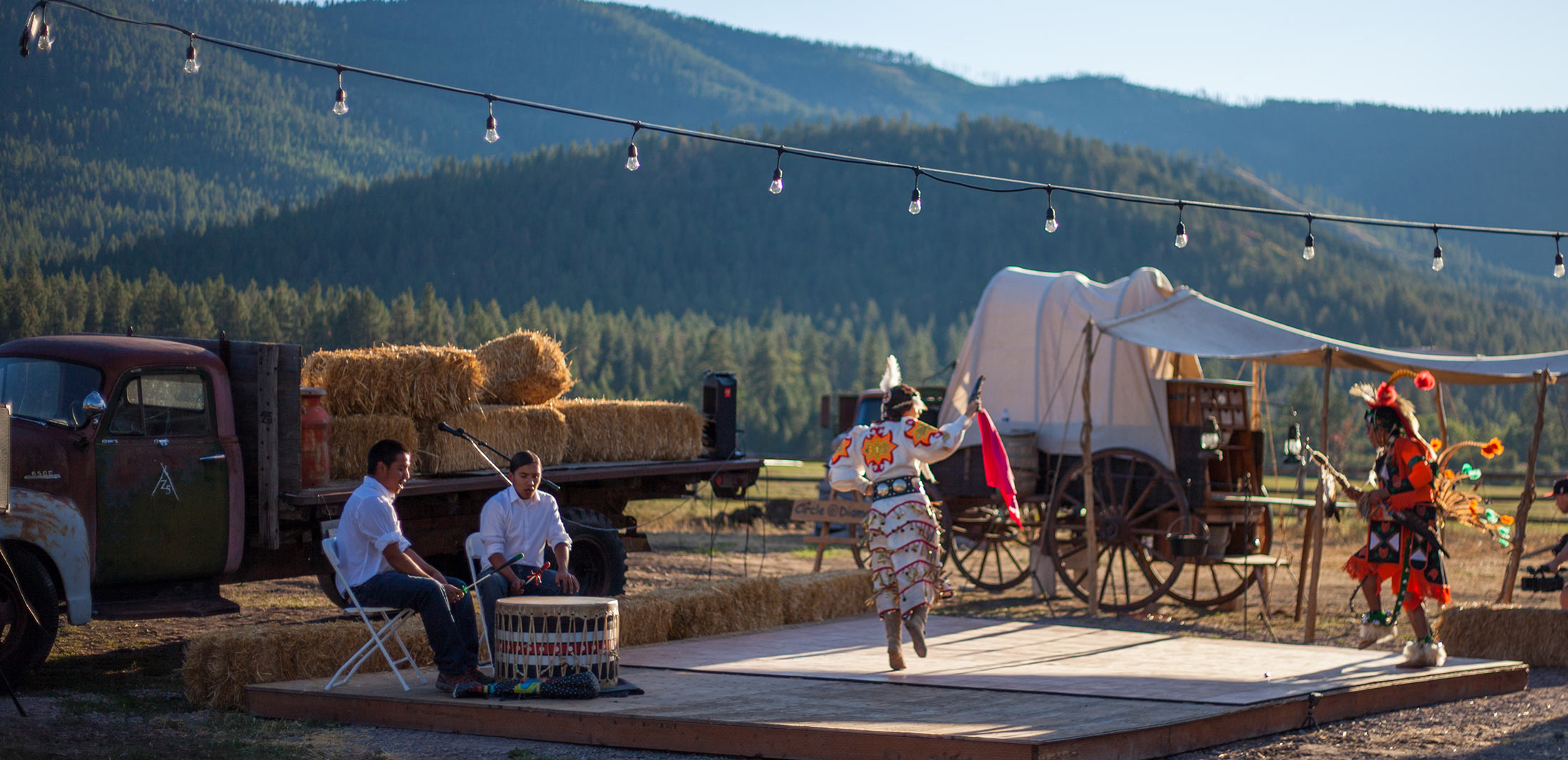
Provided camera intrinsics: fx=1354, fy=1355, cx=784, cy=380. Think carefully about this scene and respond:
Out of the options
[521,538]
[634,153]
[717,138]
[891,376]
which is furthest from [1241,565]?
[521,538]

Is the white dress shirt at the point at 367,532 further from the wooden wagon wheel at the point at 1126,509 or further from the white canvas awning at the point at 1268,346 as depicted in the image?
the wooden wagon wheel at the point at 1126,509

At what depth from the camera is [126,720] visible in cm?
668

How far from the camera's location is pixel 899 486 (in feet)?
26.8

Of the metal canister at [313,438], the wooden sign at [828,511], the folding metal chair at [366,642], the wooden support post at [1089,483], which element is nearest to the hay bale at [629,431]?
the wooden sign at [828,511]

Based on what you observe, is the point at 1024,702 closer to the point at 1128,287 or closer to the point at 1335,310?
the point at 1128,287

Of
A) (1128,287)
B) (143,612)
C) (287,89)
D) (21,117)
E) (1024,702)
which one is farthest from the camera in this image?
(287,89)

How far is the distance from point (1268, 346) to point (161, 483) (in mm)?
8709

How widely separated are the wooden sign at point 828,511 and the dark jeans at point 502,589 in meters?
5.05

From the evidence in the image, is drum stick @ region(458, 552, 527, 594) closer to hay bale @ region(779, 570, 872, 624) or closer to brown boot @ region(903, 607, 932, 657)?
brown boot @ region(903, 607, 932, 657)

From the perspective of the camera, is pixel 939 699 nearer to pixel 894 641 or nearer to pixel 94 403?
pixel 894 641

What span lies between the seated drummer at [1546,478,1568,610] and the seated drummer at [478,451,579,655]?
20.1 ft

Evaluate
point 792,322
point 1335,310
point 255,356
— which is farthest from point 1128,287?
point 1335,310

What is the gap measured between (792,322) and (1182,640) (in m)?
105

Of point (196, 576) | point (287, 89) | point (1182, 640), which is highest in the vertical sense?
point (287, 89)
